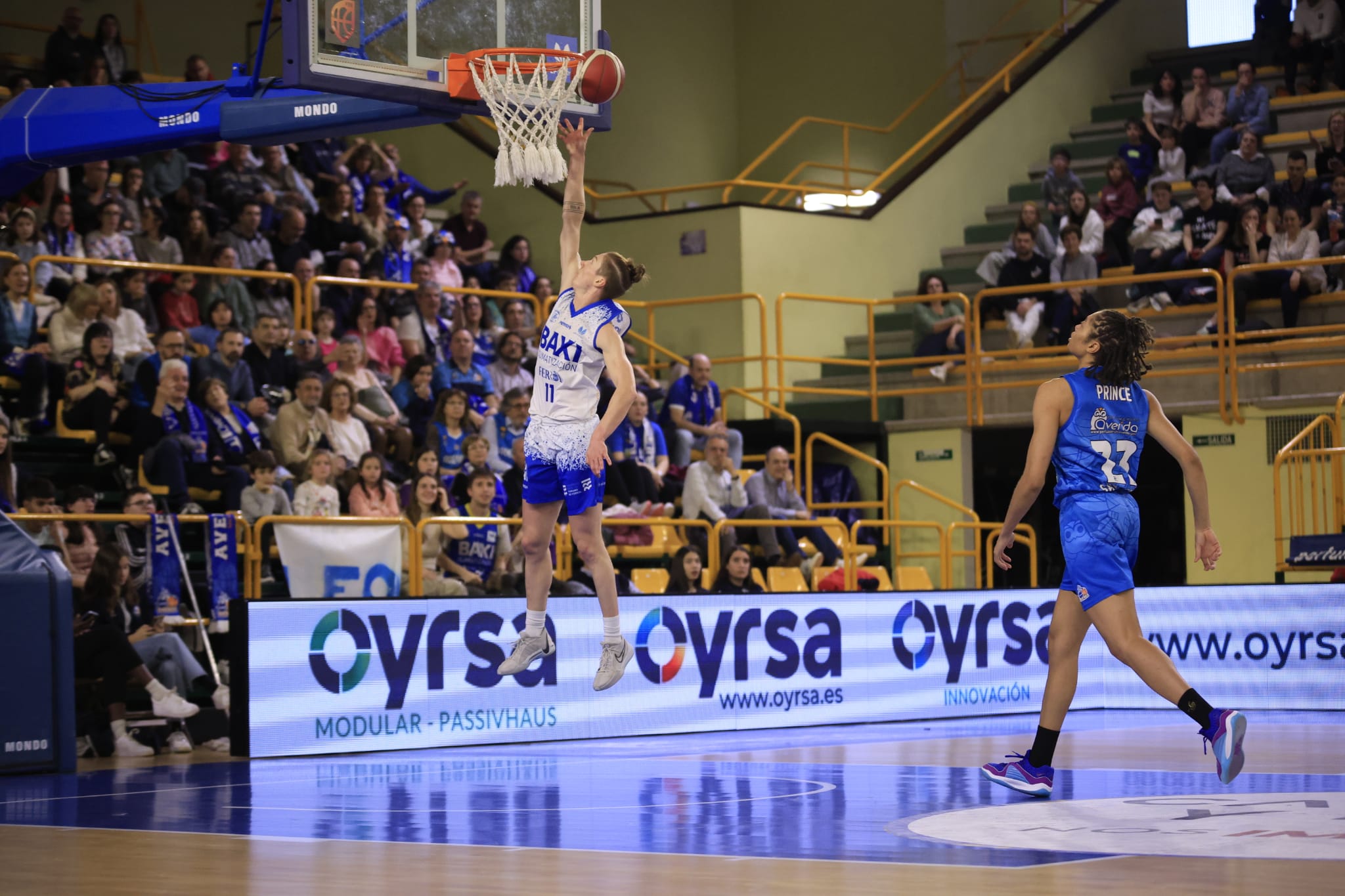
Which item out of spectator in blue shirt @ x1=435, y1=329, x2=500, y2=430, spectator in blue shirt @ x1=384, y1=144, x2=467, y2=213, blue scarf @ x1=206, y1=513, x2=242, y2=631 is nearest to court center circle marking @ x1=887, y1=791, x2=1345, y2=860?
blue scarf @ x1=206, y1=513, x2=242, y2=631

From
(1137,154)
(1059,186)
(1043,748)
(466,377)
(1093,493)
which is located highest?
(1137,154)

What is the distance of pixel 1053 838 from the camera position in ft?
22.0

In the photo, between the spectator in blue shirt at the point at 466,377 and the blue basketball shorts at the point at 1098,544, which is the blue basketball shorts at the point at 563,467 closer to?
the blue basketball shorts at the point at 1098,544

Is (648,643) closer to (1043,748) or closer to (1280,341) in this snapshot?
(1043,748)

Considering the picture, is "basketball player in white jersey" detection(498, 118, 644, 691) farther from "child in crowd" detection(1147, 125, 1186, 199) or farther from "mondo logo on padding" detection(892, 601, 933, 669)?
"child in crowd" detection(1147, 125, 1186, 199)

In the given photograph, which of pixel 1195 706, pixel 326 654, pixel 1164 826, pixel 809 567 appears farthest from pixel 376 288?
pixel 1164 826

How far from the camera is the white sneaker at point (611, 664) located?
334 inches

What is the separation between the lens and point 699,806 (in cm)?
813

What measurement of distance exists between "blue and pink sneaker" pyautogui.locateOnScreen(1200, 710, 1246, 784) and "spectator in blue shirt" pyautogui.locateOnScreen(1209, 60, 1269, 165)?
50.3 ft

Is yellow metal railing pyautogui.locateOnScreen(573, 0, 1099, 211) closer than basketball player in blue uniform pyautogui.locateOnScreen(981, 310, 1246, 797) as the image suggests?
No

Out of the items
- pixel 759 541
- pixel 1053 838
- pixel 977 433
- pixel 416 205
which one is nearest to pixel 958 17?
pixel 977 433

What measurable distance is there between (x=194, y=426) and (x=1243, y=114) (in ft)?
47.8

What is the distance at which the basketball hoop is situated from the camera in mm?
8742

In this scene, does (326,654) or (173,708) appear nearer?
(326,654)
